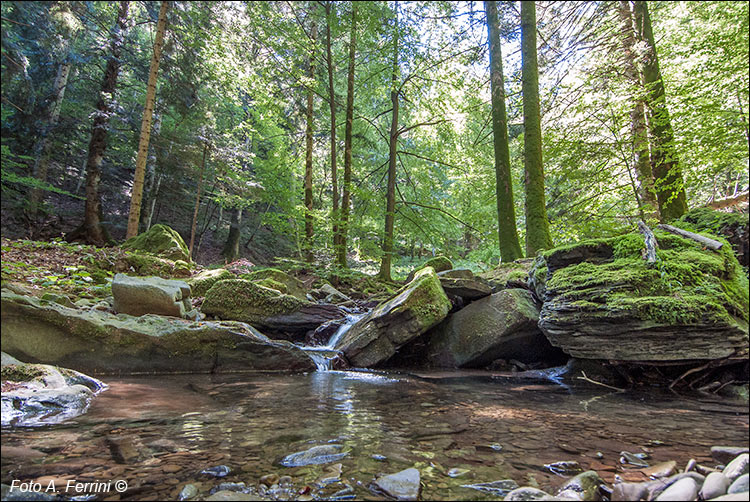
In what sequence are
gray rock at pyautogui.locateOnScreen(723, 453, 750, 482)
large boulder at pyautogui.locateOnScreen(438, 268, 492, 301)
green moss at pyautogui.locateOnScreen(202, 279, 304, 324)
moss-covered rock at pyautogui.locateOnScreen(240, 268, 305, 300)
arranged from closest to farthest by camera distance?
1. gray rock at pyautogui.locateOnScreen(723, 453, 750, 482)
2. large boulder at pyautogui.locateOnScreen(438, 268, 492, 301)
3. green moss at pyautogui.locateOnScreen(202, 279, 304, 324)
4. moss-covered rock at pyautogui.locateOnScreen(240, 268, 305, 300)

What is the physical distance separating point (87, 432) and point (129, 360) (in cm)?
265

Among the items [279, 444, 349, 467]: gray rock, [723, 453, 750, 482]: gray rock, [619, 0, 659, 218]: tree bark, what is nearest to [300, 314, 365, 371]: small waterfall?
[279, 444, 349, 467]: gray rock

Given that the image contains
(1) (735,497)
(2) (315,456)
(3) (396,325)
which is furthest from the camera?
(3) (396,325)

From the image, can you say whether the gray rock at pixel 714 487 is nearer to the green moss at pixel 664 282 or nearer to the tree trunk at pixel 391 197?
the green moss at pixel 664 282

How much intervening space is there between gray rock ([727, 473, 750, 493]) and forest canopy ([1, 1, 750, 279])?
9.55 ft

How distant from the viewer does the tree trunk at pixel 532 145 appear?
790cm

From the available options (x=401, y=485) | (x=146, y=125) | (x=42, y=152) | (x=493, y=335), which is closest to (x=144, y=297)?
(x=42, y=152)

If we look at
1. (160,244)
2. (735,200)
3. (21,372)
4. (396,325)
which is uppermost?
(160,244)

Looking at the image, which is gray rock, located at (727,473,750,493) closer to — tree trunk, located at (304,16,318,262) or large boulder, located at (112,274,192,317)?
large boulder, located at (112,274,192,317)

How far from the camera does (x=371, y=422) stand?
2924 mm

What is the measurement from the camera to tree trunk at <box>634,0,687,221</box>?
567 centimetres

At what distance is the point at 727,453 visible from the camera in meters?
1.51

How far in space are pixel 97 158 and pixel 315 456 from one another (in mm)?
11786

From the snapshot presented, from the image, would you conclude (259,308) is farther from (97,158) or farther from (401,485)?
(97,158)
